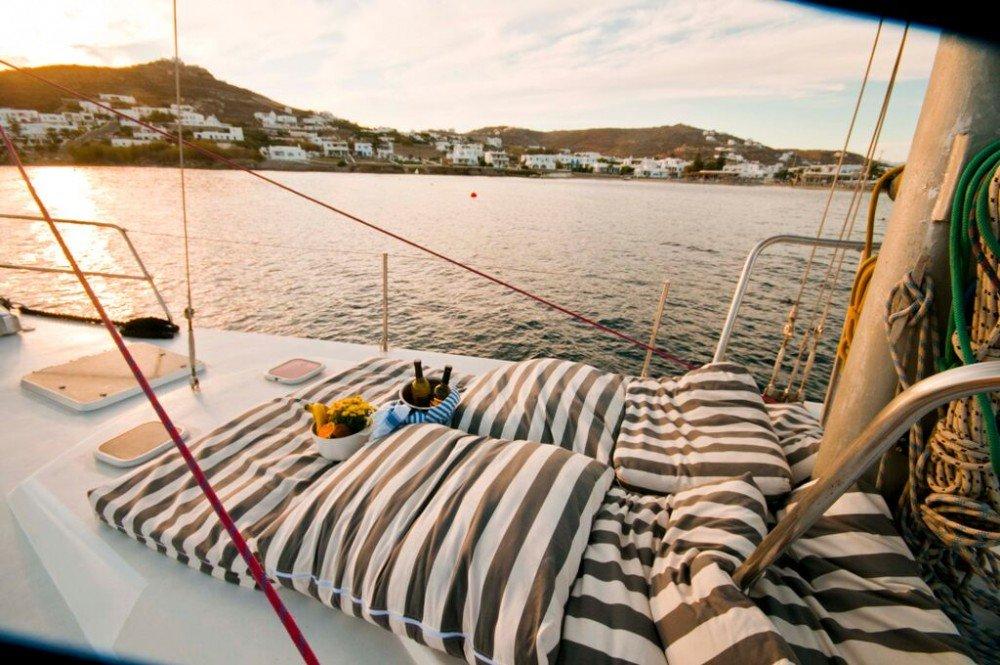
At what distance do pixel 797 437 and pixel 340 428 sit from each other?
2023mm

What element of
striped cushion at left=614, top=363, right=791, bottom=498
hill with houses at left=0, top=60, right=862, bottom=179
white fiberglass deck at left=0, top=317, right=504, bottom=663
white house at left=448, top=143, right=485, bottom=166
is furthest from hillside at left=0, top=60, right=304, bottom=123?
striped cushion at left=614, top=363, right=791, bottom=498

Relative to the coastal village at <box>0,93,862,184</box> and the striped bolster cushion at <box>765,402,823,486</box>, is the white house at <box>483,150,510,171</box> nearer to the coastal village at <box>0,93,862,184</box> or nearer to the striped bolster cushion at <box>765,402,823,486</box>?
the coastal village at <box>0,93,862,184</box>

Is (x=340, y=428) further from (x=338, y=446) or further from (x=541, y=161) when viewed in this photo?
(x=541, y=161)

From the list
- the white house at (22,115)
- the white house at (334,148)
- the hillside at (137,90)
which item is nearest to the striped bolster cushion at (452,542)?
the hillside at (137,90)

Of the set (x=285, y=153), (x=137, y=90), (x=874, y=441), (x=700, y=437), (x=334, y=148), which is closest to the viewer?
(x=874, y=441)

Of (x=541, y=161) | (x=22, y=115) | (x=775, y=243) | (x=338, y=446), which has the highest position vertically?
(x=541, y=161)

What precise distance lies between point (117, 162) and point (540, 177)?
5164 cm

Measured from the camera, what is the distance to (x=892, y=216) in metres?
1.40

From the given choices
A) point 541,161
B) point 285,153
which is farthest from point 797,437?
point 541,161

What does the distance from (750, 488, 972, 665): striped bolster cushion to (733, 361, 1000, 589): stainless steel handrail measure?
159mm

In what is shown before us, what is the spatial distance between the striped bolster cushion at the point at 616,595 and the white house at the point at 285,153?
58.5m

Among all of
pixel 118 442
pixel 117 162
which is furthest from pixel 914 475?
pixel 117 162

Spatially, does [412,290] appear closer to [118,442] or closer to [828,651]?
[118,442]

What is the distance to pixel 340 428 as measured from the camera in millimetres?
1930
